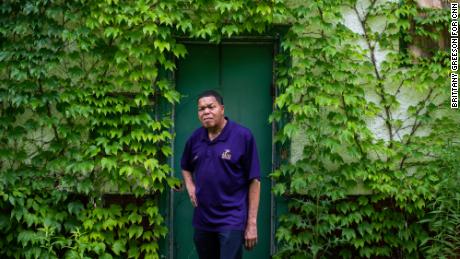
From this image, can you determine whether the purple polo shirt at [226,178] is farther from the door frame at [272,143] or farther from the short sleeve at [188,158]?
the door frame at [272,143]

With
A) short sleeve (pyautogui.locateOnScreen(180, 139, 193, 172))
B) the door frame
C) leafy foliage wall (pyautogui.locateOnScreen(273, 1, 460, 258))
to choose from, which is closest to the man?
short sleeve (pyautogui.locateOnScreen(180, 139, 193, 172))

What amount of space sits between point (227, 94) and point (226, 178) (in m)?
1.49

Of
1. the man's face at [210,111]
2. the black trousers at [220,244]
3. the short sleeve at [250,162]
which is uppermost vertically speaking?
the man's face at [210,111]

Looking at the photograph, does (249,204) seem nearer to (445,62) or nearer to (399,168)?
(399,168)

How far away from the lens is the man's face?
12.3ft

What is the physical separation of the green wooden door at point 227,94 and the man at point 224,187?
1.20 metres

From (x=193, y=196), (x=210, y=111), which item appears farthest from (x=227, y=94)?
(x=193, y=196)

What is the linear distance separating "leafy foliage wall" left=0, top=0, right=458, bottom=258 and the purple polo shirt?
989 mm

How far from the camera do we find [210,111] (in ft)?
12.3

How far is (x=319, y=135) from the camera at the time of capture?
4.78 metres

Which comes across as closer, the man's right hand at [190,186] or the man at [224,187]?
the man at [224,187]

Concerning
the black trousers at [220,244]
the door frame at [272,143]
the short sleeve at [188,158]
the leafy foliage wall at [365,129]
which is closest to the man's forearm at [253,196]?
the black trousers at [220,244]

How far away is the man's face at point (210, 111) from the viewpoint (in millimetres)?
3752

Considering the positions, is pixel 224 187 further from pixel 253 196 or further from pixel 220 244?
pixel 220 244
